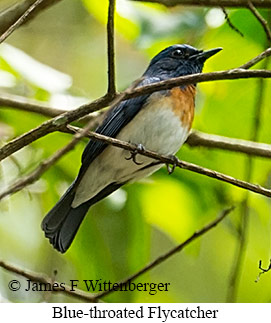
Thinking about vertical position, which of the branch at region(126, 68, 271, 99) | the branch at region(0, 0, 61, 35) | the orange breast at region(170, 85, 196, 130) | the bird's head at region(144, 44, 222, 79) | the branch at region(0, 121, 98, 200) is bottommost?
the branch at region(0, 121, 98, 200)

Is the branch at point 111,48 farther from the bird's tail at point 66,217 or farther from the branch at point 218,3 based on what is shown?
the bird's tail at point 66,217

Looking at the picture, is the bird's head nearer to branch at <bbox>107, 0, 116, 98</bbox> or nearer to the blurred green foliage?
the blurred green foliage

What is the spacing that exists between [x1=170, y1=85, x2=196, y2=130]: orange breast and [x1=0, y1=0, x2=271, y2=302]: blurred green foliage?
0.27ft

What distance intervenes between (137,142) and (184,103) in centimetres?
29

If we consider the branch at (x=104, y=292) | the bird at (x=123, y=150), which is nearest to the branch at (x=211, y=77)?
the branch at (x=104, y=292)

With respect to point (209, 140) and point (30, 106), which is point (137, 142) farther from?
point (30, 106)

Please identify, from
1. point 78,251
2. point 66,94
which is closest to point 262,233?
point 78,251

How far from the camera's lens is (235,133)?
3502 millimetres

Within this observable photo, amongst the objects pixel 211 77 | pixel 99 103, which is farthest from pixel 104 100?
pixel 211 77

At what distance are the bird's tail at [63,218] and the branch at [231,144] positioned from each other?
0.61 meters

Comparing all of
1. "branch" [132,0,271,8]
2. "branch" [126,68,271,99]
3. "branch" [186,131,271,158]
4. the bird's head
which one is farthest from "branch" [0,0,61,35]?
the bird's head

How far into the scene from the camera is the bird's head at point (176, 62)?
12.6 feet

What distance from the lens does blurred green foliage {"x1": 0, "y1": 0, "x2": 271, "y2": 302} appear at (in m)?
3.39
